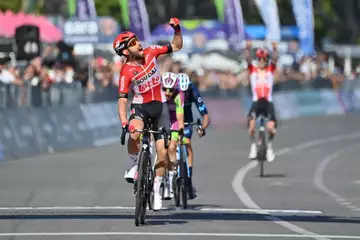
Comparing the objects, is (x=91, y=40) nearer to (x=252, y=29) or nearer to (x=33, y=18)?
(x=33, y=18)

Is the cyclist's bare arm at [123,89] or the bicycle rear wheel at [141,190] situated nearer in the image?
the bicycle rear wheel at [141,190]

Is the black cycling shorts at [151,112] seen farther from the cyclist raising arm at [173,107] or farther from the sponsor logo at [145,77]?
the cyclist raising arm at [173,107]

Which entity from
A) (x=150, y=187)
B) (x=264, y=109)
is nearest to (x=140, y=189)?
(x=150, y=187)

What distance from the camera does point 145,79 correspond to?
15.3 m

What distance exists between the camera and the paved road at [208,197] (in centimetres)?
1426

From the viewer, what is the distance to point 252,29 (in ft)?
245

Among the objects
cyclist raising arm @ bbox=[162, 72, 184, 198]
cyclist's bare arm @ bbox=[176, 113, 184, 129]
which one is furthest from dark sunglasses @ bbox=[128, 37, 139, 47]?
cyclist's bare arm @ bbox=[176, 113, 184, 129]

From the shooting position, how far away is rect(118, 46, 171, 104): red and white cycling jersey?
15211mm

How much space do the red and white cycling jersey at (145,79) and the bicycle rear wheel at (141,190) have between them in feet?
2.29

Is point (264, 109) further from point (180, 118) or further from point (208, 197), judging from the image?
point (180, 118)

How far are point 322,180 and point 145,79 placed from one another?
26.3 feet

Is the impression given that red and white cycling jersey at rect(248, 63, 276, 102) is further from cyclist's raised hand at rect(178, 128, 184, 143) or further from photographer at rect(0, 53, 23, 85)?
cyclist's raised hand at rect(178, 128, 184, 143)

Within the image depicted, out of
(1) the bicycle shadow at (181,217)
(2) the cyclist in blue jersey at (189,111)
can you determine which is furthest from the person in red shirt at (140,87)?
(2) the cyclist in blue jersey at (189,111)

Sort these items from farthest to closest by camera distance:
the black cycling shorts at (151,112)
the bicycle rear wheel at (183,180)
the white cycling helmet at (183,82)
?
the white cycling helmet at (183,82)
the bicycle rear wheel at (183,180)
the black cycling shorts at (151,112)
